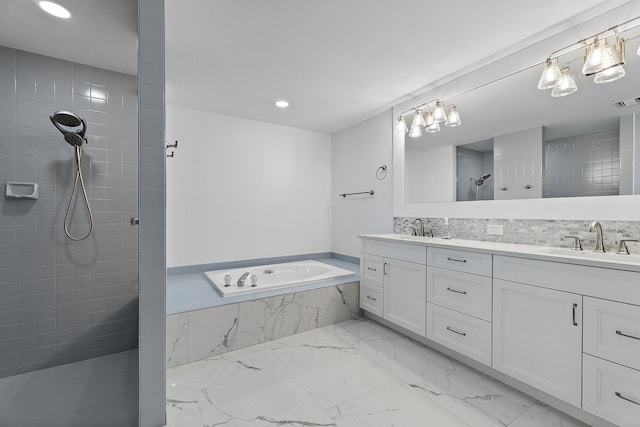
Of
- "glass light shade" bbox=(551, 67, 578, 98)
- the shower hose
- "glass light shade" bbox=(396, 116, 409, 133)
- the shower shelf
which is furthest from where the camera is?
"glass light shade" bbox=(396, 116, 409, 133)

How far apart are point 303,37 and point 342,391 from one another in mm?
2295

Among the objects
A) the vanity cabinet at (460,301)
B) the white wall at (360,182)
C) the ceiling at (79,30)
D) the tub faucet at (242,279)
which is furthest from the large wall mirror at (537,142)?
the ceiling at (79,30)

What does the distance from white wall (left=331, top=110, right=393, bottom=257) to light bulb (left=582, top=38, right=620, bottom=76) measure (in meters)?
1.71

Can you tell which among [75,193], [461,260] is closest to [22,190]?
[75,193]

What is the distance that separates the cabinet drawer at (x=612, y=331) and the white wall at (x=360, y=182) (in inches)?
74.6

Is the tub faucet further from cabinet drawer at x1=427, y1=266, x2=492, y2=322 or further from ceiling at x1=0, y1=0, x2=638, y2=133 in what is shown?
ceiling at x1=0, y1=0, x2=638, y2=133

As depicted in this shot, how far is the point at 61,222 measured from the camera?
6.73 ft

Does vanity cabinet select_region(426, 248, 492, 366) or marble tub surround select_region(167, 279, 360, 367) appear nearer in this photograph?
vanity cabinet select_region(426, 248, 492, 366)

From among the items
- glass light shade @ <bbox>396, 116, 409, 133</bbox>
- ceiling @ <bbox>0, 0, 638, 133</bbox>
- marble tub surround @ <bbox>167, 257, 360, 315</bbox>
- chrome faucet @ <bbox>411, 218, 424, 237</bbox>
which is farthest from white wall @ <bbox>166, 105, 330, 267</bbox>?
chrome faucet @ <bbox>411, 218, 424, 237</bbox>

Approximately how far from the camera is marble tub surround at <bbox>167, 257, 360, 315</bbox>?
2.19m

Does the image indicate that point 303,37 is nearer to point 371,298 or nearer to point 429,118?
point 429,118

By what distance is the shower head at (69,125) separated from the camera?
190 cm

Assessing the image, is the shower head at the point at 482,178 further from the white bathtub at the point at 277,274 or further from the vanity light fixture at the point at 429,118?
the white bathtub at the point at 277,274

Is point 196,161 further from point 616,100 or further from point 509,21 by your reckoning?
point 616,100
